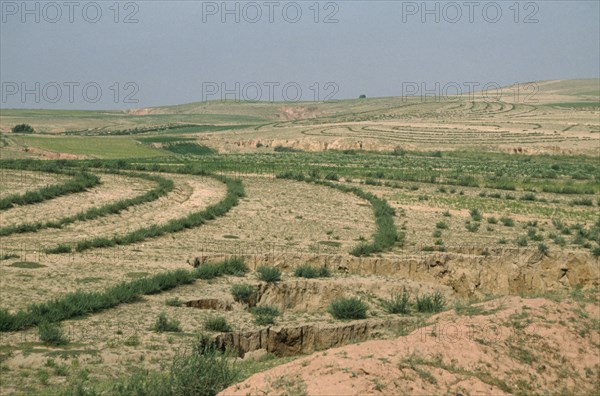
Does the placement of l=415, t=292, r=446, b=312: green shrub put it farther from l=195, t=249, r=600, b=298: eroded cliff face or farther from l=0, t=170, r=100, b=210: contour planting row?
l=0, t=170, r=100, b=210: contour planting row

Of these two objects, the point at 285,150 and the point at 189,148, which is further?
the point at 189,148

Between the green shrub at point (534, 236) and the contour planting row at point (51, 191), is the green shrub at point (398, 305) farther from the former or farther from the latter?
the contour planting row at point (51, 191)

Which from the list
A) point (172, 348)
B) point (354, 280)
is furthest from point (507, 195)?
point (172, 348)

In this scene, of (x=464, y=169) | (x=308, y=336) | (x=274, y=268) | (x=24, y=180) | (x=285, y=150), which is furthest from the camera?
(x=285, y=150)

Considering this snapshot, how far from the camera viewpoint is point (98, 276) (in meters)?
21.2

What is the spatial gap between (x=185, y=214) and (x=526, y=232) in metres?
14.0

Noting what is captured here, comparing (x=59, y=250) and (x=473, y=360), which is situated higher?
(x=59, y=250)

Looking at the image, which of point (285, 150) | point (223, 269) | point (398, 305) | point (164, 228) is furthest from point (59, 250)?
point (285, 150)

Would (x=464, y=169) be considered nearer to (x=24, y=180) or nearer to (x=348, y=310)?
(x=24, y=180)

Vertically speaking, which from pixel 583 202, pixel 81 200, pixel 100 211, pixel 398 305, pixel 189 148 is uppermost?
pixel 189 148

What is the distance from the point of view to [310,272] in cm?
2238

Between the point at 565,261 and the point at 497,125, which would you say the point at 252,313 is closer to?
the point at 565,261

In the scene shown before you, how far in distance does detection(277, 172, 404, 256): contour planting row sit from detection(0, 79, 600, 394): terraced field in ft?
0.46

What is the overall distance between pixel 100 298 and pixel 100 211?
48.9 ft
